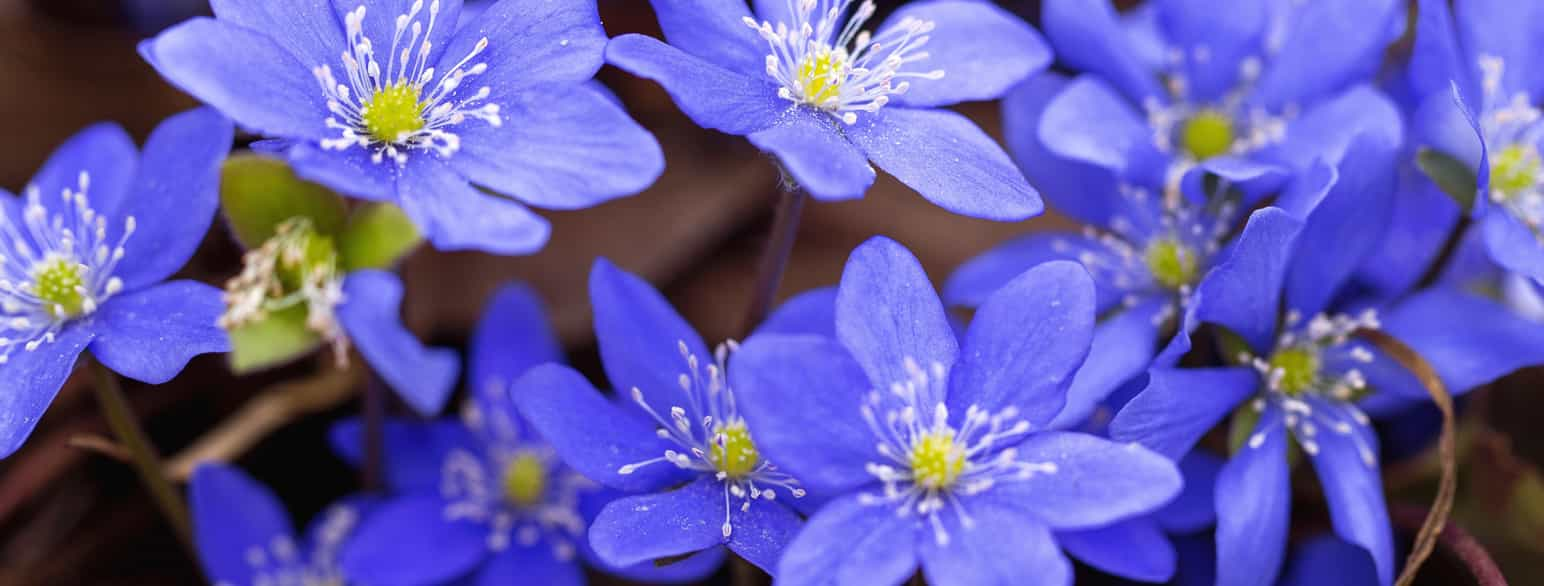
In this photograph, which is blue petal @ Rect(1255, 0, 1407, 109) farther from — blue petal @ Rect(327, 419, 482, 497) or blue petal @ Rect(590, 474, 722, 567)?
blue petal @ Rect(327, 419, 482, 497)

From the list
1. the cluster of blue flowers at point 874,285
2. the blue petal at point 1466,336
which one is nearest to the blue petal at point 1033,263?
the cluster of blue flowers at point 874,285

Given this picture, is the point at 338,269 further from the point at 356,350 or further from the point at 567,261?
the point at 567,261

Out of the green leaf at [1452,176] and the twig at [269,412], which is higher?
the green leaf at [1452,176]

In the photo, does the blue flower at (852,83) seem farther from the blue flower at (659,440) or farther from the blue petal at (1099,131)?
the blue flower at (659,440)

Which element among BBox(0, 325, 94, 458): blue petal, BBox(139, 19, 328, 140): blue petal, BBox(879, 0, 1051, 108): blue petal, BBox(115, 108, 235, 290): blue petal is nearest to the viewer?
BBox(139, 19, 328, 140): blue petal

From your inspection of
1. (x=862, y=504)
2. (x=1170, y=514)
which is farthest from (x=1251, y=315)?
(x=862, y=504)

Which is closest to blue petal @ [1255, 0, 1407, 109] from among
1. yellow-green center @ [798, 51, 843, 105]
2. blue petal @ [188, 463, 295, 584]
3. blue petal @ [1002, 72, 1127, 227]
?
blue petal @ [1002, 72, 1127, 227]
